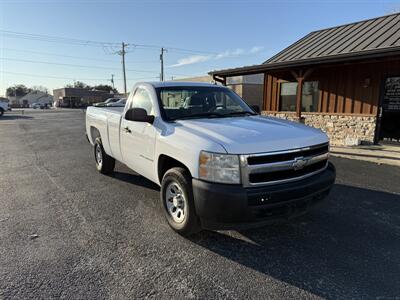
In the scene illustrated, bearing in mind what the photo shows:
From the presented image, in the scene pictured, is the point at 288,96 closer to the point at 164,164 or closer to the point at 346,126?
the point at 346,126

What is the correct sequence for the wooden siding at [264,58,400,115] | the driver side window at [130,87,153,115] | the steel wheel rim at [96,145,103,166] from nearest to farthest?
the driver side window at [130,87,153,115], the steel wheel rim at [96,145,103,166], the wooden siding at [264,58,400,115]

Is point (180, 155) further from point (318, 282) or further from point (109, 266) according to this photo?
point (318, 282)

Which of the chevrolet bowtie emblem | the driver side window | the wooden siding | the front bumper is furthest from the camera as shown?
the wooden siding

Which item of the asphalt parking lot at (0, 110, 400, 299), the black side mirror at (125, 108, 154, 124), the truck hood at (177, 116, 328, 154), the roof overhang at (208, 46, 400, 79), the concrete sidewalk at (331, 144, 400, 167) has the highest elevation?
the roof overhang at (208, 46, 400, 79)

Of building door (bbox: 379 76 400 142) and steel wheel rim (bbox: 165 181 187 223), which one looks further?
building door (bbox: 379 76 400 142)

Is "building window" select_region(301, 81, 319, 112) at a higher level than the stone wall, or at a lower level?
higher

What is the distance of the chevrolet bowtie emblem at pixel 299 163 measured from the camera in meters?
3.21

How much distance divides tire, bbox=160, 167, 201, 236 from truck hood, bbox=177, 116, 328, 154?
1.79ft

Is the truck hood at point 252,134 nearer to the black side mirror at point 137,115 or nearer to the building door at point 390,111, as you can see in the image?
the black side mirror at point 137,115

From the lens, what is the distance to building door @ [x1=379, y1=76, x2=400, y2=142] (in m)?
10.4

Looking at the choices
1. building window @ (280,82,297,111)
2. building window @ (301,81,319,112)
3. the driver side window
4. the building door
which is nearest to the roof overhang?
building window @ (280,82,297,111)

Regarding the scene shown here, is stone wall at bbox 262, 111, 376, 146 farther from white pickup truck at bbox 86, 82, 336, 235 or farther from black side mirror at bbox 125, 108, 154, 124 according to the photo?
black side mirror at bbox 125, 108, 154, 124

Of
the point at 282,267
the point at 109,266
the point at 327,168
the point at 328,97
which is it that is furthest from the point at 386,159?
the point at 109,266

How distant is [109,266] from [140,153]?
1.80m
